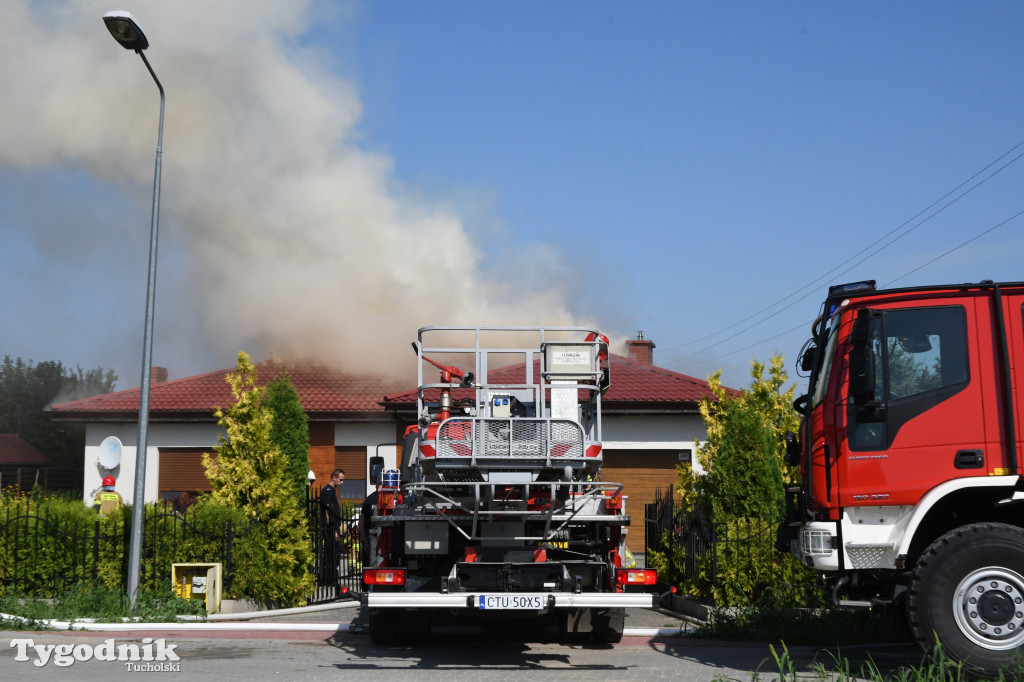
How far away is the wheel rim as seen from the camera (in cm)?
718

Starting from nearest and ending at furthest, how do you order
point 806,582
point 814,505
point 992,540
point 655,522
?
1. point 992,540
2. point 814,505
3. point 806,582
4. point 655,522

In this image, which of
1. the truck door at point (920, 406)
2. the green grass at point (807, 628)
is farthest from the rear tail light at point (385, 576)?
the truck door at point (920, 406)

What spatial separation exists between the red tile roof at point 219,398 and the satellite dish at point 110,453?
2.44 feet

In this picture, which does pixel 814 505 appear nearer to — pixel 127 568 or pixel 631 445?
pixel 127 568

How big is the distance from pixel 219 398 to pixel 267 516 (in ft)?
41.5

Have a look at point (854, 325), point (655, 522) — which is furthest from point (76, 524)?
point (854, 325)

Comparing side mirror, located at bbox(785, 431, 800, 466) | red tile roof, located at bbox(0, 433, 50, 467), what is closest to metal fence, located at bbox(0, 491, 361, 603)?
side mirror, located at bbox(785, 431, 800, 466)

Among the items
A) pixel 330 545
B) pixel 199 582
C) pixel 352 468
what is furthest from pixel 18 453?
pixel 199 582

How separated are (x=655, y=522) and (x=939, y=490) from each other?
7.49m

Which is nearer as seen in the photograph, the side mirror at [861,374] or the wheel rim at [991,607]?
the wheel rim at [991,607]

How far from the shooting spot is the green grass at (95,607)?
11.4 m

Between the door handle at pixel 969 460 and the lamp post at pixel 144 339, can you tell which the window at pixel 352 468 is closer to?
the lamp post at pixel 144 339

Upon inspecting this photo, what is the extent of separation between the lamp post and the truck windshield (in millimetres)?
7729

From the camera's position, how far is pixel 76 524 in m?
12.7
